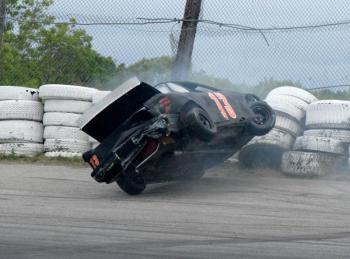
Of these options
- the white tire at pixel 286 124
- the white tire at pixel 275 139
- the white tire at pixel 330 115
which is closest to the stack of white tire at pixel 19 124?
the white tire at pixel 275 139

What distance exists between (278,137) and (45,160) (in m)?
4.16

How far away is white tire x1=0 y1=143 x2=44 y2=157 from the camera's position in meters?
14.6

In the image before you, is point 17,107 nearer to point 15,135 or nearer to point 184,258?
point 15,135

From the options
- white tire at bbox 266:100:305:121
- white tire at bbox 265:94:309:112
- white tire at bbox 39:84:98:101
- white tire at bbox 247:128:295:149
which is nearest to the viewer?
white tire at bbox 247:128:295:149

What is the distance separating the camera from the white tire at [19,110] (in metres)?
14.5

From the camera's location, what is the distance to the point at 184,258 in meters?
6.52

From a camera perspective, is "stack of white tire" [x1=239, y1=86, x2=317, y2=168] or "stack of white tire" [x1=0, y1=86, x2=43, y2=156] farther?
"stack of white tire" [x1=0, y1=86, x2=43, y2=156]

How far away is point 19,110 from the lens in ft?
47.6

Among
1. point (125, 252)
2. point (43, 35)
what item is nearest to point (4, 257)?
point (125, 252)

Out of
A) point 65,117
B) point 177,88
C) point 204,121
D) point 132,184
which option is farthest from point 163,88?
point 65,117

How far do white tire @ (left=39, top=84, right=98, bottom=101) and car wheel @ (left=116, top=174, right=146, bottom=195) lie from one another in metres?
4.28

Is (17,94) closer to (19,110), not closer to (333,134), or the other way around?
(19,110)

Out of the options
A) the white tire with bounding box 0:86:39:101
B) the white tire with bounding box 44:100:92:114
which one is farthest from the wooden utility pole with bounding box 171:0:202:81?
the white tire with bounding box 0:86:39:101

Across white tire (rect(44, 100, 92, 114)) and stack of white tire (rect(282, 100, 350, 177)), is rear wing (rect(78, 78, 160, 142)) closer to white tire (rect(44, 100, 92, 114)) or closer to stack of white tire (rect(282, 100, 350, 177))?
stack of white tire (rect(282, 100, 350, 177))
